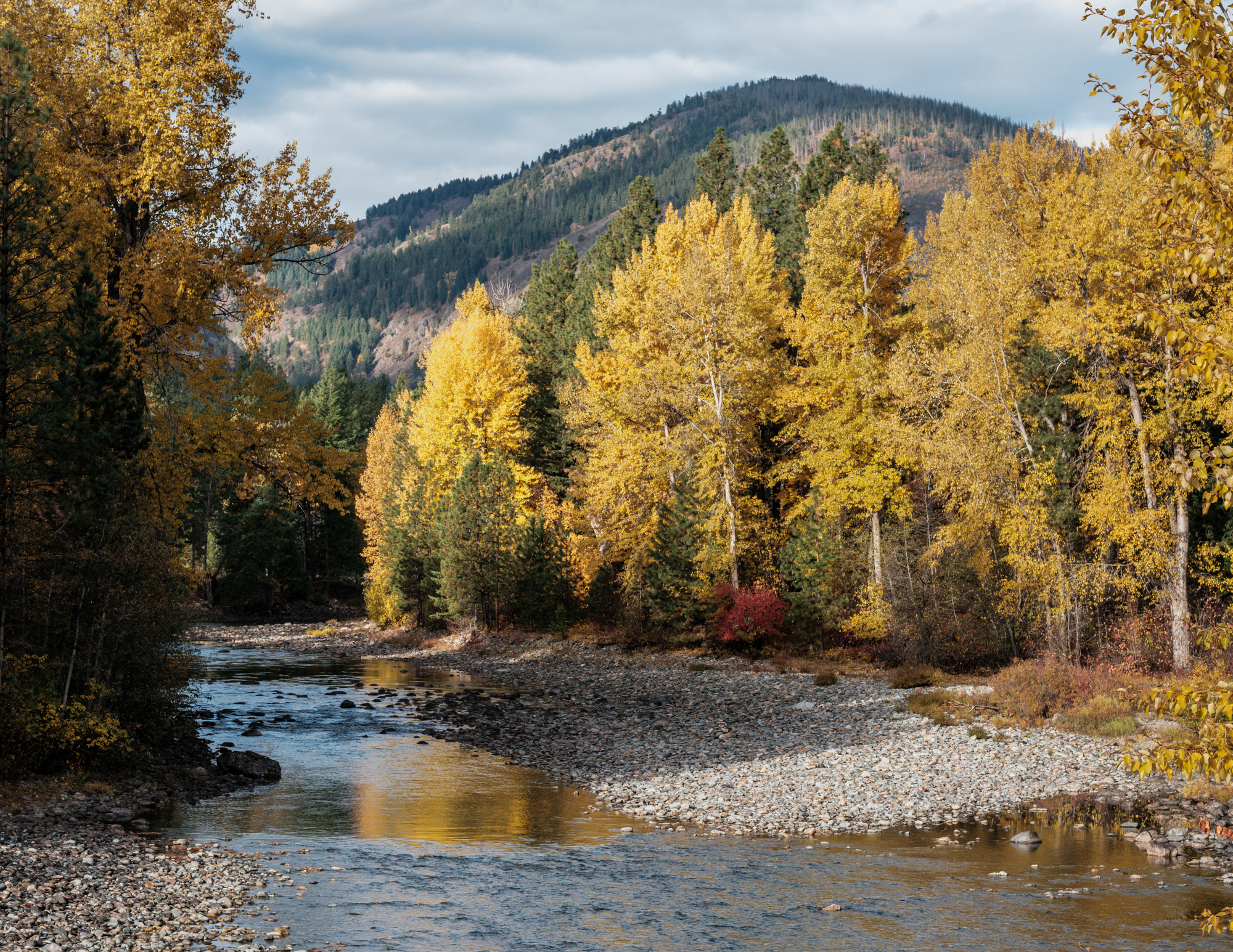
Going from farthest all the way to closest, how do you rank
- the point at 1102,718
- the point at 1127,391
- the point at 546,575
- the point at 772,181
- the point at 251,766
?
the point at 772,181, the point at 546,575, the point at 1127,391, the point at 1102,718, the point at 251,766

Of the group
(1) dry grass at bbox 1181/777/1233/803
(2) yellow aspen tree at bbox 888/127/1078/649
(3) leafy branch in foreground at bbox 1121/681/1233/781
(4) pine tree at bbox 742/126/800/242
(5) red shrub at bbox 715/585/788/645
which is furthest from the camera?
(4) pine tree at bbox 742/126/800/242

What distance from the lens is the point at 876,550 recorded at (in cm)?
2942

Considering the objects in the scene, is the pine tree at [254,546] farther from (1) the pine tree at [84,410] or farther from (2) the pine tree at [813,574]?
(1) the pine tree at [84,410]

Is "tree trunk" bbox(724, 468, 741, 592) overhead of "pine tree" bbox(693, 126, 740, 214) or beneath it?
beneath

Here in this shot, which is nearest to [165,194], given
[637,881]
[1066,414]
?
[637,881]

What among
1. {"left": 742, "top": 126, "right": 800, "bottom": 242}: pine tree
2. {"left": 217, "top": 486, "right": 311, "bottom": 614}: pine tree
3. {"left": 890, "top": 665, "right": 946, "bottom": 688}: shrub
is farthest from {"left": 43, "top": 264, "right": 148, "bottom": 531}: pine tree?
{"left": 217, "top": 486, "right": 311, "bottom": 614}: pine tree

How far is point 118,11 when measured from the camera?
16.4 m

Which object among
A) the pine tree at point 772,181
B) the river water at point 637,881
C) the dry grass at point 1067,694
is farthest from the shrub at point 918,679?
the pine tree at point 772,181

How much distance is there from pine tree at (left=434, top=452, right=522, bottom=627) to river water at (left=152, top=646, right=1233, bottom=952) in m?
23.0

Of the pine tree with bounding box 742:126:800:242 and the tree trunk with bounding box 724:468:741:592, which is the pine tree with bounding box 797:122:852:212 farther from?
the tree trunk with bounding box 724:468:741:592

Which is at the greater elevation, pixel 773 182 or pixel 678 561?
pixel 773 182

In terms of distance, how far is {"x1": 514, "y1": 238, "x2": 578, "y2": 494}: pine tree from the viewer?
1802 inches

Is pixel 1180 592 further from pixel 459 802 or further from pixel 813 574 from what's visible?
pixel 459 802

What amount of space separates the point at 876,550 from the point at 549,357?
2508cm
